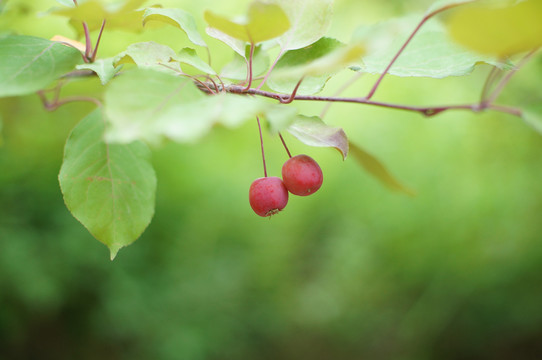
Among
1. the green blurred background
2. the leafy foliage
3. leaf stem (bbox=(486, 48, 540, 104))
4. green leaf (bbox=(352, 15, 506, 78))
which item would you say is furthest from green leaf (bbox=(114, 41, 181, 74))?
the green blurred background

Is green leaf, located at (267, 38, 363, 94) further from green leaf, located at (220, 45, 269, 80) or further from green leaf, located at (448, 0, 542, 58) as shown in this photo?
green leaf, located at (448, 0, 542, 58)

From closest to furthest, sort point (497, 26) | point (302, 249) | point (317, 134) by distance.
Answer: point (497, 26) → point (317, 134) → point (302, 249)

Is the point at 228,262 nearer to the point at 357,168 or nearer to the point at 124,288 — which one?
the point at 124,288

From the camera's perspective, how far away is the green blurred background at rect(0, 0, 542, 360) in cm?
232

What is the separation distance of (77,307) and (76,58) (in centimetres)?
206

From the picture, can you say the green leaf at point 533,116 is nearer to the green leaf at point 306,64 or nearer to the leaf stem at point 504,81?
the leaf stem at point 504,81

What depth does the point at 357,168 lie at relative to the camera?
117 inches

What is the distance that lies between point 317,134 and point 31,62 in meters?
0.37

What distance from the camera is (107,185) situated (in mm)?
698

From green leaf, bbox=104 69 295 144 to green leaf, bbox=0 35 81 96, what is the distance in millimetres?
217

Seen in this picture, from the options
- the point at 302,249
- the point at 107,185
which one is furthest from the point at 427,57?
the point at 302,249

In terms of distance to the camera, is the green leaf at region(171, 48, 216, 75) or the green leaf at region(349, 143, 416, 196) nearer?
the green leaf at region(171, 48, 216, 75)

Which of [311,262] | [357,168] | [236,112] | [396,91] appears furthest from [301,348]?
[236,112]

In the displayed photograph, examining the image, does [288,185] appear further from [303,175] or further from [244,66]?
[244,66]
